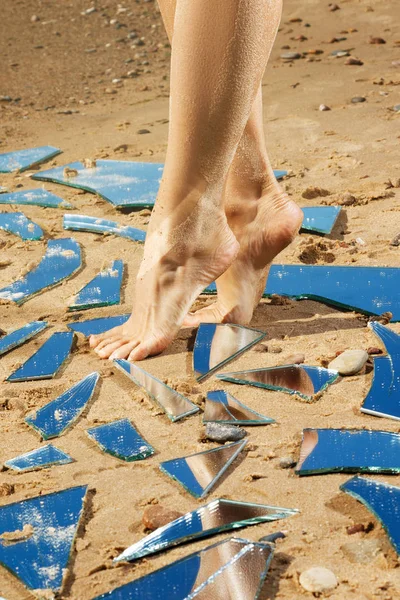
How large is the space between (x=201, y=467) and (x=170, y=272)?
675mm

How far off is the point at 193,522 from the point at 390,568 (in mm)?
342

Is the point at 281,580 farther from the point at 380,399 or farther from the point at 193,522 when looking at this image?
the point at 380,399

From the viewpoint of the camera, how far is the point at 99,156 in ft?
13.7

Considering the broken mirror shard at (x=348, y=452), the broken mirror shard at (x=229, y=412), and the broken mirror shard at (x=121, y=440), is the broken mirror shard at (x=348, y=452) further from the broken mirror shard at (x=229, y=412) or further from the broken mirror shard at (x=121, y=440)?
the broken mirror shard at (x=121, y=440)

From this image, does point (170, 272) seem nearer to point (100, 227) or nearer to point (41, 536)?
point (41, 536)

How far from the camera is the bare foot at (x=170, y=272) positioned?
2211mm

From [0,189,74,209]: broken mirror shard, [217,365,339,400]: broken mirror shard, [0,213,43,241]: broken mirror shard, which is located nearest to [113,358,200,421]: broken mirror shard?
[217,365,339,400]: broken mirror shard

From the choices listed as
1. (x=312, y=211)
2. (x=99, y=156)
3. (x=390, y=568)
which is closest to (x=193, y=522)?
(x=390, y=568)

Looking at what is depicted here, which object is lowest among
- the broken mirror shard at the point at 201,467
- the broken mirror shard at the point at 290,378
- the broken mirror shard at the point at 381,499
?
the broken mirror shard at the point at 290,378

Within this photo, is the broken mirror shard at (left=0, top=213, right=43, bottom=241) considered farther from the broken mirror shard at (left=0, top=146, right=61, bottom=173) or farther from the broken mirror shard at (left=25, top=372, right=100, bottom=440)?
the broken mirror shard at (left=25, top=372, right=100, bottom=440)

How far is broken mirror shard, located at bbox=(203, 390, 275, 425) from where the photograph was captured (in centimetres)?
189

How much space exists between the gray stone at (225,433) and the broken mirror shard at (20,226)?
1590mm

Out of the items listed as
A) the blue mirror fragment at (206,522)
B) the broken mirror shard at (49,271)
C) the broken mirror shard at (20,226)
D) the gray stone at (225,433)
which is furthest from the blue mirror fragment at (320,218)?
the blue mirror fragment at (206,522)

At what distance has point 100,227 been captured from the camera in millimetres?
3262
